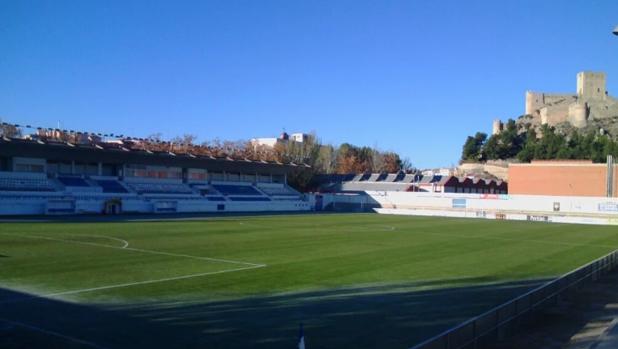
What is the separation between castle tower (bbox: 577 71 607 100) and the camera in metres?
180

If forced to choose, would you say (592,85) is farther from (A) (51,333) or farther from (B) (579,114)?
(A) (51,333)

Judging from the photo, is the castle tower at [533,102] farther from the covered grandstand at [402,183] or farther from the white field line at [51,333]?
the white field line at [51,333]

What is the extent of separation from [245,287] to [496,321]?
814 centimetres

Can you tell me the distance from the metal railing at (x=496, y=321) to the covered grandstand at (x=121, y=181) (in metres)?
47.5

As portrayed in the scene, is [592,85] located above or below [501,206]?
above

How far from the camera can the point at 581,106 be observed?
174m

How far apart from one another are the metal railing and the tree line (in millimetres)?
105847

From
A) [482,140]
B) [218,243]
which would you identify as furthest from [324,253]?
[482,140]

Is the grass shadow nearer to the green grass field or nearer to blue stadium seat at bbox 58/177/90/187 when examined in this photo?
the green grass field

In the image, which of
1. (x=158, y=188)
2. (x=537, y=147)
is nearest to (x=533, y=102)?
(x=537, y=147)

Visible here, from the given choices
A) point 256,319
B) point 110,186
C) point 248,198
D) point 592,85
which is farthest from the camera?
point 592,85

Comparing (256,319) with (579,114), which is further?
(579,114)

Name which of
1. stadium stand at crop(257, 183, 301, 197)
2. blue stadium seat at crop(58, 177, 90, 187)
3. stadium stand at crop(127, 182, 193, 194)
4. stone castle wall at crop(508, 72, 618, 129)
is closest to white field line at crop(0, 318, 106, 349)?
blue stadium seat at crop(58, 177, 90, 187)

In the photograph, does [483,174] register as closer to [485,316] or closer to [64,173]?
[64,173]
